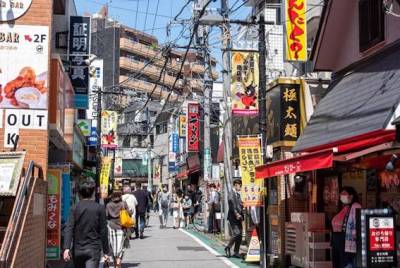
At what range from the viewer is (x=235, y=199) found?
51.1 feet

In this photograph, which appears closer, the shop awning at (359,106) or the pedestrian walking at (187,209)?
the shop awning at (359,106)

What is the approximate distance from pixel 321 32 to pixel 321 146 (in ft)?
11.8

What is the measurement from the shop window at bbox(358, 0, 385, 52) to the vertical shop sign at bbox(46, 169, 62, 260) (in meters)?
6.77

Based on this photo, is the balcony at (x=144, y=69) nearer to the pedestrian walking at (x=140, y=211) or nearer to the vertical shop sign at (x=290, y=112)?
the pedestrian walking at (x=140, y=211)

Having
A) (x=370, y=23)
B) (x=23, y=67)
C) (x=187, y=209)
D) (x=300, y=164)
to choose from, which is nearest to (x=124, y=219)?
(x=23, y=67)

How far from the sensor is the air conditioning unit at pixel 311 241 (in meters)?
11.8

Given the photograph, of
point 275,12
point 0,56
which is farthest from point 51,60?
point 275,12

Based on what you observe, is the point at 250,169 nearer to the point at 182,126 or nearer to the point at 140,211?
the point at 140,211

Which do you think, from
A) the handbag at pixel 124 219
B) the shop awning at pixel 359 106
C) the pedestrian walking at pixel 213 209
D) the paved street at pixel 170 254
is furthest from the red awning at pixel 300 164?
the pedestrian walking at pixel 213 209

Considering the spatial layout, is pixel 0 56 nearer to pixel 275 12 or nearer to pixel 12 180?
pixel 12 180

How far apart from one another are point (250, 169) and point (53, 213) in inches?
221

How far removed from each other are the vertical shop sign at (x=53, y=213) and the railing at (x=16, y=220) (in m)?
1.53

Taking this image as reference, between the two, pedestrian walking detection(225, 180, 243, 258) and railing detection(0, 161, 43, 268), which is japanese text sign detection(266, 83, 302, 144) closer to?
pedestrian walking detection(225, 180, 243, 258)

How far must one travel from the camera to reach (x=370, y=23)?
1200cm
